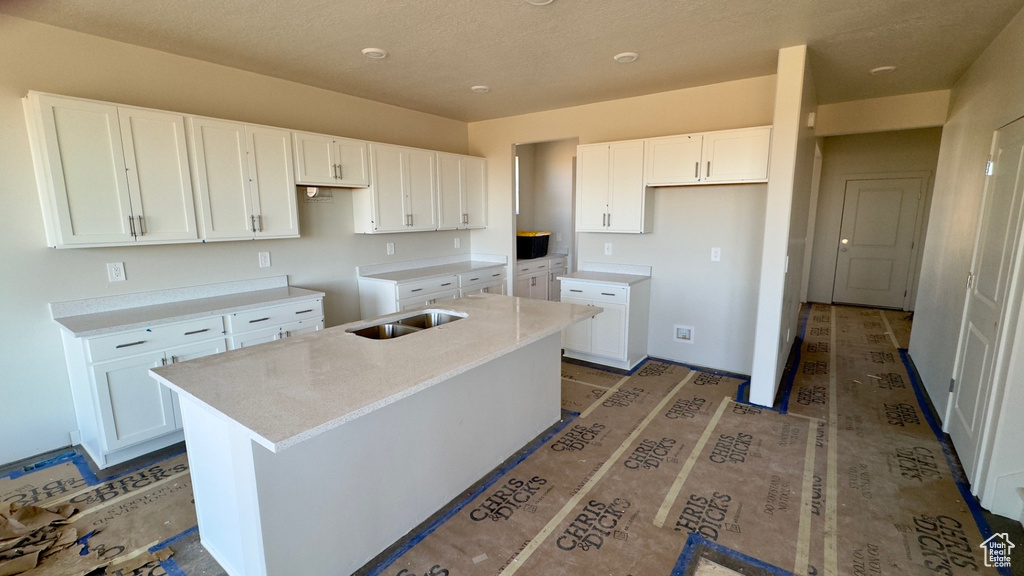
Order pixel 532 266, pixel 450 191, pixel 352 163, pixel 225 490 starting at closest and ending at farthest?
pixel 225 490, pixel 352 163, pixel 450 191, pixel 532 266

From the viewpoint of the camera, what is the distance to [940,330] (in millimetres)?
3436

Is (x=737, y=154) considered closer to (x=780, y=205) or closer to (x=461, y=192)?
(x=780, y=205)

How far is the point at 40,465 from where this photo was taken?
270 centimetres

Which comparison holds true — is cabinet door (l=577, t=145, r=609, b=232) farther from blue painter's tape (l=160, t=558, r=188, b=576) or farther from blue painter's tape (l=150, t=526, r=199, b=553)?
blue painter's tape (l=160, t=558, r=188, b=576)

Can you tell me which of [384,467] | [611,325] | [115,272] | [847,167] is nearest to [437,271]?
[611,325]

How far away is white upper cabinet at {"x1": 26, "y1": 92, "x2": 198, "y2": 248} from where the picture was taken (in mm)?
2459

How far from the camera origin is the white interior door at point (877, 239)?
6.50 m

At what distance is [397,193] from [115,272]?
2188mm

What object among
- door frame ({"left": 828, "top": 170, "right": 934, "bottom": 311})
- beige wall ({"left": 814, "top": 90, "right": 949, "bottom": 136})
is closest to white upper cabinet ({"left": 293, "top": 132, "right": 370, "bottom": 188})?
beige wall ({"left": 814, "top": 90, "right": 949, "bottom": 136})

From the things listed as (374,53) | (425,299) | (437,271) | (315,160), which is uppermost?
(374,53)

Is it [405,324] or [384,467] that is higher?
[405,324]

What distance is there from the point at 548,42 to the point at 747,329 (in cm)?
301

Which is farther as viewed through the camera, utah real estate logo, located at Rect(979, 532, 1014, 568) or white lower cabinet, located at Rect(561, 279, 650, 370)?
white lower cabinet, located at Rect(561, 279, 650, 370)

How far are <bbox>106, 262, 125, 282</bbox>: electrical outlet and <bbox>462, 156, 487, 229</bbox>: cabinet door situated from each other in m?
3.05
